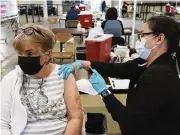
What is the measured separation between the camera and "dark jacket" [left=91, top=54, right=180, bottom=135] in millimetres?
1070

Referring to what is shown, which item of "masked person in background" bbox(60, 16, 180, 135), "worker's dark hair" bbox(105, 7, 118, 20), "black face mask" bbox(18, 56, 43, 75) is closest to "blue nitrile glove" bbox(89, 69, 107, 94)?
"masked person in background" bbox(60, 16, 180, 135)

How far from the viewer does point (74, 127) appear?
1230mm

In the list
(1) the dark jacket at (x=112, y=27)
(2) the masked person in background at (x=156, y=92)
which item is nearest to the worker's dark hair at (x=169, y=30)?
(2) the masked person in background at (x=156, y=92)

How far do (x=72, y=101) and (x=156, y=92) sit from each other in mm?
469

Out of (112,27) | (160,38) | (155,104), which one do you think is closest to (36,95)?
(155,104)

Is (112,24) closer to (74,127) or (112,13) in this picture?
(112,13)

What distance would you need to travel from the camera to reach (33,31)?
3.86 ft

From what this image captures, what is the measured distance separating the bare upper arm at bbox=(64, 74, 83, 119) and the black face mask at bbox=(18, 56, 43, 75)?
0.63 feet

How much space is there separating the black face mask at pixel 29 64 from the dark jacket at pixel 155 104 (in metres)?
0.42

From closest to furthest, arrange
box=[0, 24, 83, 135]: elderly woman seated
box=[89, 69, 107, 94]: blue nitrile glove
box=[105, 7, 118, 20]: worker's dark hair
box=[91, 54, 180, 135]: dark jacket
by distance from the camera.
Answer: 1. box=[91, 54, 180, 135]: dark jacket
2. box=[0, 24, 83, 135]: elderly woman seated
3. box=[89, 69, 107, 94]: blue nitrile glove
4. box=[105, 7, 118, 20]: worker's dark hair

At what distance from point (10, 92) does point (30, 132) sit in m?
0.24

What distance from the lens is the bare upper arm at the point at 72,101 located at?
1.26 metres

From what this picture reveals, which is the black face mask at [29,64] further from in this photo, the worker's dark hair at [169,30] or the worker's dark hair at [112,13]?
the worker's dark hair at [112,13]

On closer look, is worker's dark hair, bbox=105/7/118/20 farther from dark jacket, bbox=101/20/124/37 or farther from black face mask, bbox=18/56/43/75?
black face mask, bbox=18/56/43/75
